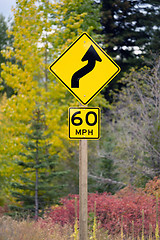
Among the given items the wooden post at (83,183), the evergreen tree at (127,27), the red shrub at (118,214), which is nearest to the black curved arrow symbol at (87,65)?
the wooden post at (83,183)

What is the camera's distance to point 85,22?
15117 mm

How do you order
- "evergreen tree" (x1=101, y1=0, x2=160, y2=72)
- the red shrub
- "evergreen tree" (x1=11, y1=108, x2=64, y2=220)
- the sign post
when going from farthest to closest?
"evergreen tree" (x1=101, y1=0, x2=160, y2=72), "evergreen tree" (x1=11, y1=108, x2=64, y2=220), the red shrub, the sign post

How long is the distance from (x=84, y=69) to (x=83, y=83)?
18 cm

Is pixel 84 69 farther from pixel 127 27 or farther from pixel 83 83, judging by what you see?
pixel 127 27

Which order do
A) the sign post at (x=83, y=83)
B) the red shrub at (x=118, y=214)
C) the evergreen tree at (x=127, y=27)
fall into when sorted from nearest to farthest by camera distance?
the sign post at (x=83, y=83) → the red shrub at (x=118, y=214) → the evergreen tree at (x=127, y=27)

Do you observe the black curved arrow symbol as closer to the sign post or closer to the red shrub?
the sign post

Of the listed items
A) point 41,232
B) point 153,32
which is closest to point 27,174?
point 41,232

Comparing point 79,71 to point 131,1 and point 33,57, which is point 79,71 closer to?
point 33,57

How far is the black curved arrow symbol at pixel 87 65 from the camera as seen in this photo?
4.40m

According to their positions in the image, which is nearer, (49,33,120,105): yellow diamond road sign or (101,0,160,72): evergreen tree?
(49,33,120,105): yellow diamond road sign

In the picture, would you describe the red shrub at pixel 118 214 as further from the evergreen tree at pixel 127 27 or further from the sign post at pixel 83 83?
the evergreen tree at pixel 127 27

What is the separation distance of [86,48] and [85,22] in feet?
36.6

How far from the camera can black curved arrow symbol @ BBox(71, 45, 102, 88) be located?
440 cm

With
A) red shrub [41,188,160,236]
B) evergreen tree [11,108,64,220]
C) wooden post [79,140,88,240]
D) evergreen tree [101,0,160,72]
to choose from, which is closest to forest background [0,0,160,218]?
evergreen tree [11,108,64,220]
